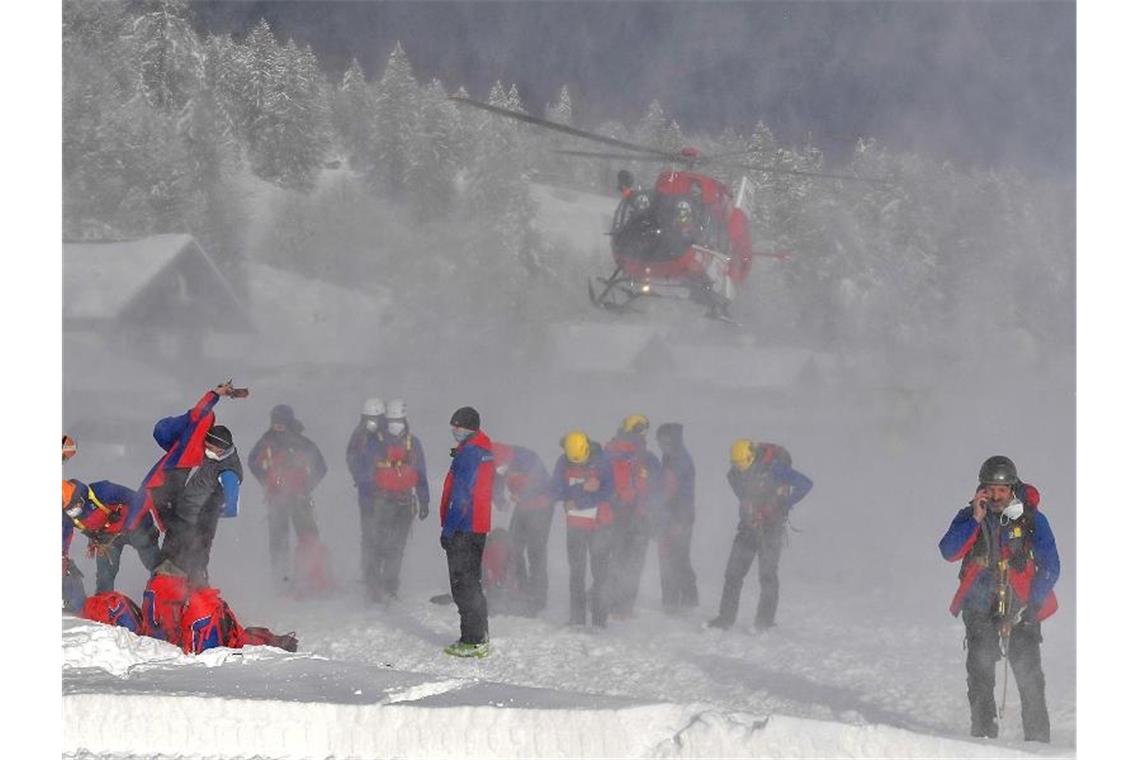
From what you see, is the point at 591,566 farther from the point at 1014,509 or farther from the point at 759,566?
the point at 1014,509

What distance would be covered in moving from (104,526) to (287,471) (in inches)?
74.3

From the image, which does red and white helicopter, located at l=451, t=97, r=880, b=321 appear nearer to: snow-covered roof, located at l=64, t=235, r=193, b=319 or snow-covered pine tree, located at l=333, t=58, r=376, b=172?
snow-covered roof, located at l=64, t=235, r=193, b=319

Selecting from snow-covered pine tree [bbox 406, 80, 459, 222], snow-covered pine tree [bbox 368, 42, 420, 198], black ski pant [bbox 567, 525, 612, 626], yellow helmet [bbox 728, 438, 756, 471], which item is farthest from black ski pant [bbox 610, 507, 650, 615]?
snow-covered pine tree [bbox 406, 80, 459, 222]

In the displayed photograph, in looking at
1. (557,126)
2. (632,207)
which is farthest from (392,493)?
(632,207)

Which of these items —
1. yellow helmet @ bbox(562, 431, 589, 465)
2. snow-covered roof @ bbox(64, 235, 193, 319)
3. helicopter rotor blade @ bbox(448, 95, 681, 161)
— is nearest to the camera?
yellow helmet @ bbox(562, 431, 589, 465)

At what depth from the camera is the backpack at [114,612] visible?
18.1 ft

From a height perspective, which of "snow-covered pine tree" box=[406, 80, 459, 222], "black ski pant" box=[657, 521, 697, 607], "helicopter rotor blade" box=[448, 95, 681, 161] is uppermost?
"snow-covered pine tree" box=[406, 80, 459, 222]

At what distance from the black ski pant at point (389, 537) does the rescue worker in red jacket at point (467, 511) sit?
59.3 inches

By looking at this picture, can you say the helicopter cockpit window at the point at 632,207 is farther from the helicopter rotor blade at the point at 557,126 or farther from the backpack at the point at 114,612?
the backpack at the point at 114,612

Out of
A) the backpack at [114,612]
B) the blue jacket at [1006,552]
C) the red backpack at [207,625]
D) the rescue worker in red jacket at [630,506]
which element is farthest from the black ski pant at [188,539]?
the blue jacket at [1006,552]

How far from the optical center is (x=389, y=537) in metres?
7.68

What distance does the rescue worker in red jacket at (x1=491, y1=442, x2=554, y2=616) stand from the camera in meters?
7.46

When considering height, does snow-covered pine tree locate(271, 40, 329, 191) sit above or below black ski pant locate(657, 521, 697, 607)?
above

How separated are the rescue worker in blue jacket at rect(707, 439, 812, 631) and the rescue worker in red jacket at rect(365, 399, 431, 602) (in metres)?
1.90
